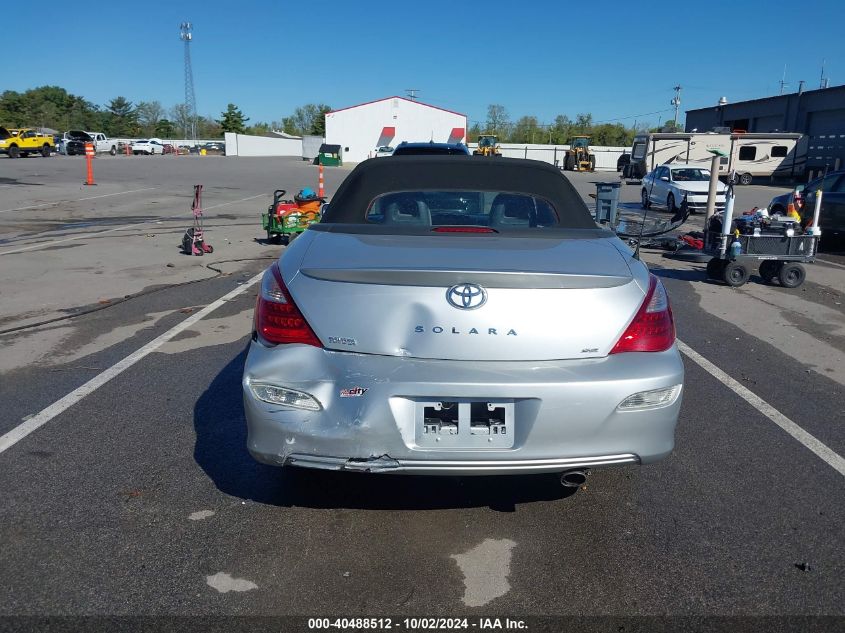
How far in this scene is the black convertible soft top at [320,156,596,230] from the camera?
426cm

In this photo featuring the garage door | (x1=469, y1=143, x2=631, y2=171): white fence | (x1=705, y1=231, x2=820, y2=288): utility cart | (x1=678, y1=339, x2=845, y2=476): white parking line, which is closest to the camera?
(x1=678, y1=339, x2=845, y2=476): white parking line

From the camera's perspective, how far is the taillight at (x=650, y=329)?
10.2 feet

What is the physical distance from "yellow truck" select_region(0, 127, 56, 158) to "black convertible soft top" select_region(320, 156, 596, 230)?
5515cm

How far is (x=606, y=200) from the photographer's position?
12.4 metres

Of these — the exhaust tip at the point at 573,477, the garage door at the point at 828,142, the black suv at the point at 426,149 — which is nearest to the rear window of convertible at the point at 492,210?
the exhaust tip at the point at 573,477

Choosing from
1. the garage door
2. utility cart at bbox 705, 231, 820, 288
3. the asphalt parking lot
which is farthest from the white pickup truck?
the asphalt parking lot

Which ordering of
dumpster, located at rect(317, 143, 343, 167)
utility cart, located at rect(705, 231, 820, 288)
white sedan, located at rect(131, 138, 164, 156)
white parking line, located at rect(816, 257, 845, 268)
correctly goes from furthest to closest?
white sedan, located at rect(131, 138, 164, 156)
dumpster, located at rect(317, 143, 343, 167)
white parking line, located at rect(816, 257, 845, 268)
utility cart, located at rect(705, 231, 820, 288)

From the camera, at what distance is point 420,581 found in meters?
2.96

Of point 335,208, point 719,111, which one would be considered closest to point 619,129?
point 719,111

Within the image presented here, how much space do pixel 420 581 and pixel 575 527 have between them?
87 cm

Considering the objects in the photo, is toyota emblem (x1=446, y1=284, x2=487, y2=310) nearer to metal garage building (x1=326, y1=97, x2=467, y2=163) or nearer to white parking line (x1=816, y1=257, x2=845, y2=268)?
white parking line (x1=816, y1=257, x2=845, y2=268)

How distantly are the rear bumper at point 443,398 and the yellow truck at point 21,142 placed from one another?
56.6m

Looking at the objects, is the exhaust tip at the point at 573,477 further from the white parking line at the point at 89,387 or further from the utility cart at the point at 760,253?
the utility cart at the point at 760,253

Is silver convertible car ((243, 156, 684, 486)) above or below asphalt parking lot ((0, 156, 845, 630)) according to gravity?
above
